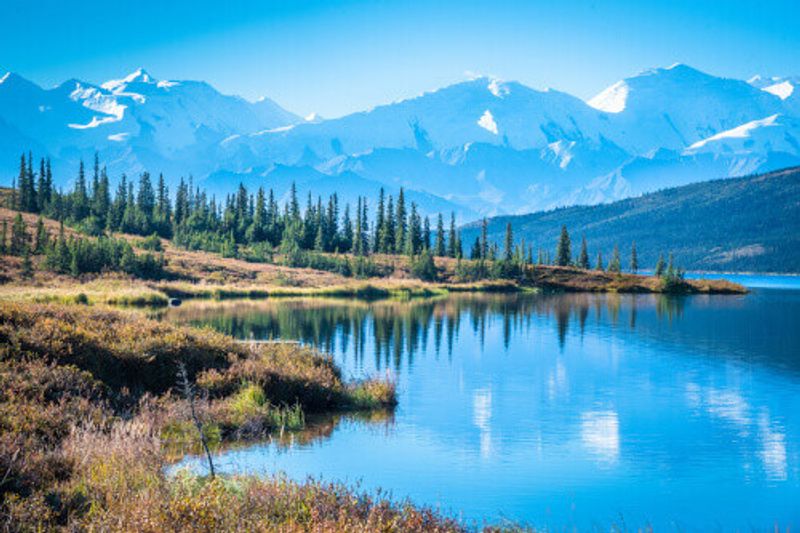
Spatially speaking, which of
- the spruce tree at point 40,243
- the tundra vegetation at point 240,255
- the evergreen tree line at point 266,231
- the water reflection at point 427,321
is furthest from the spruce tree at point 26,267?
the evergreen tree line at point 266,231

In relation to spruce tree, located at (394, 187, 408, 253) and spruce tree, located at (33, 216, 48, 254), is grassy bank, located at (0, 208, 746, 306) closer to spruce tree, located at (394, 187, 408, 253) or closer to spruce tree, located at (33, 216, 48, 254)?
spruce tree, located at (33, 216, 48, 254)

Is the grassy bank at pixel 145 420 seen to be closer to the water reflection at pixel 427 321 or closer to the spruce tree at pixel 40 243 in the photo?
the water reflection at pixel 427 321

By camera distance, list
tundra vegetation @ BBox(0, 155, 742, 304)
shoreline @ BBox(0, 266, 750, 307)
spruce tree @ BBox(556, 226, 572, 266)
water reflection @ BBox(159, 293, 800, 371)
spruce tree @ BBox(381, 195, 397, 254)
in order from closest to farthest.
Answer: water reflection @ BBox(159, 293, 800, 371) < shoreline @ BBox(0, 266, 750, 307) < tundra vegetation @ BBox(0, 155, 742, 304) < spruce tree @ BBox(381, 195, 397, 254) < spruce tree @ BBox(556, 226, 572, 266)

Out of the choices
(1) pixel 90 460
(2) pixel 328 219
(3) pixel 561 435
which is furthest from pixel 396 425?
(2) pixel 328 219

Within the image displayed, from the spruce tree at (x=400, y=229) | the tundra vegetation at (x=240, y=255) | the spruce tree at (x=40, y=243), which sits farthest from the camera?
the spruce tree at (x=400, y=229)

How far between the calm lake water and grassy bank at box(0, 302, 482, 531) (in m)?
1.94

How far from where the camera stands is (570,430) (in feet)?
85.8

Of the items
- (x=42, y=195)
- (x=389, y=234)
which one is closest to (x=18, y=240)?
(x=42, y=195)

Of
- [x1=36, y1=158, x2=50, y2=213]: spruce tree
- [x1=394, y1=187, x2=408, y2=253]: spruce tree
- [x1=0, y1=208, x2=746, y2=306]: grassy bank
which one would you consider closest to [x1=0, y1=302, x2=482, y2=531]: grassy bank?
[x1=0, y1=208, x2=746, y2=306]: grassy bank

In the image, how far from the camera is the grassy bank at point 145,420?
35.7 ft

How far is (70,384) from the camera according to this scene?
19547 mm

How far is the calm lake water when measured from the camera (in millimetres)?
18266

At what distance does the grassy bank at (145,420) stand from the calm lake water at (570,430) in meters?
1.94

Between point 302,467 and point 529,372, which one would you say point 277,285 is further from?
point 302,467
